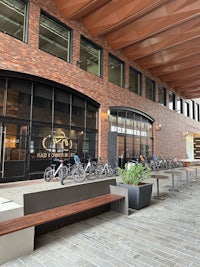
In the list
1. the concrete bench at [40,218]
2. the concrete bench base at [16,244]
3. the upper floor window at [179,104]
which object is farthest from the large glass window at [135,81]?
the concrete bench base at [16,244]


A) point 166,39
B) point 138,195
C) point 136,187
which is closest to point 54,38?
point 166,39

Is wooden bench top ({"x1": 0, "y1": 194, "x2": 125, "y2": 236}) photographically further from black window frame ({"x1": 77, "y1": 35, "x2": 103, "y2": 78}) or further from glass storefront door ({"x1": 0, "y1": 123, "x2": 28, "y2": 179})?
black window frame ({"x1": 77, "y1": 35, "x2": 103, "y2": 78})

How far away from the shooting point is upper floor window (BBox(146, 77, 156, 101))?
14.9 m

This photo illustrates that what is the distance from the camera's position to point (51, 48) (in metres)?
8.70

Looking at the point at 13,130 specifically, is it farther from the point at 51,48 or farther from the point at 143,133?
the point at 143,133

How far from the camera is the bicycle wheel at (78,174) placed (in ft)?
25.3

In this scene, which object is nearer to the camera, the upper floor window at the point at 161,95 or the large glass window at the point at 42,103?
the large glass window at the point at 42,103

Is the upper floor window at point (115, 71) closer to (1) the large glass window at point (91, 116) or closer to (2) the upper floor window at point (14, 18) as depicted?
(1) the large glass window at point (91, 116)

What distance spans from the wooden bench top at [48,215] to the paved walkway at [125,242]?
35 cm

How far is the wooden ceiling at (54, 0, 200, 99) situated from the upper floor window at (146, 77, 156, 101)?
4.17 ft

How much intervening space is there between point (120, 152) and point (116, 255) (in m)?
9.61

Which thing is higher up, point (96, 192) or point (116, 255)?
point (96, 192)

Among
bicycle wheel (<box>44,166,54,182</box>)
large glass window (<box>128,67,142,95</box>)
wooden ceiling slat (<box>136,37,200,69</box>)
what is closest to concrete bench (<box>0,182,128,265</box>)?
bicycle wheel (<box>44,166,54,182</box>)

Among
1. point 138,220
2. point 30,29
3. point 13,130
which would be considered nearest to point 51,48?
point 30,29
